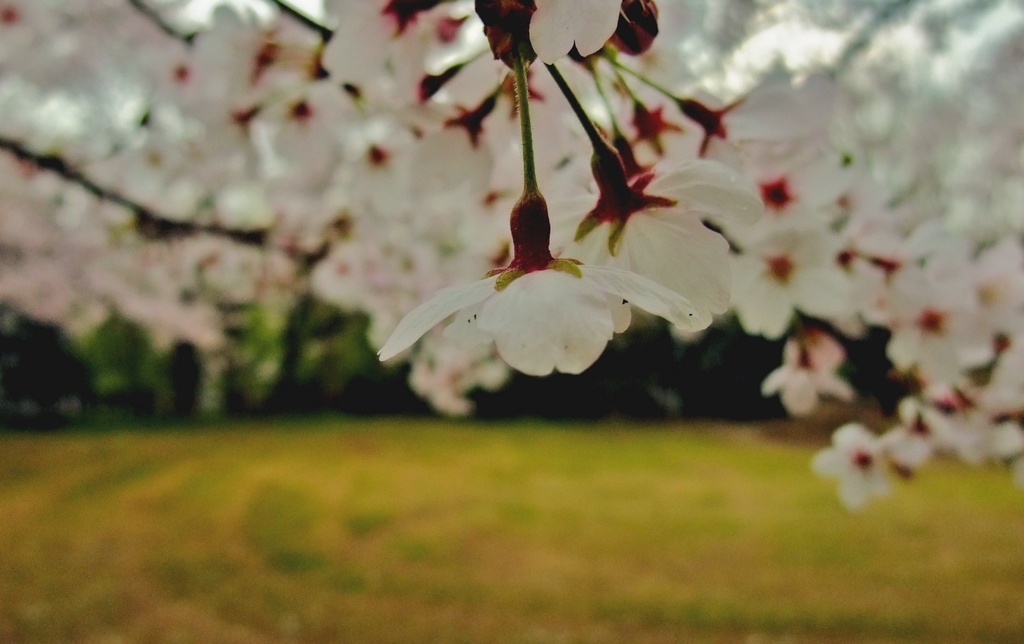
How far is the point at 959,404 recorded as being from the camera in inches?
44.2

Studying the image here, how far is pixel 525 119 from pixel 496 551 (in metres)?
4.83

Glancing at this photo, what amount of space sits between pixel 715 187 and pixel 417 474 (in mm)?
7273

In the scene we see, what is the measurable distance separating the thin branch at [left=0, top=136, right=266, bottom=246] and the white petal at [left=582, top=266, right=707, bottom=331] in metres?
1.33

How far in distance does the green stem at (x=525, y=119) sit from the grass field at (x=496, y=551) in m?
3.53

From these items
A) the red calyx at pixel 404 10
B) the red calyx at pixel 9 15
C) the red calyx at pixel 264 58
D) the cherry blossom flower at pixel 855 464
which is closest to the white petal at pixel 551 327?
the red calyx at pixel 404 10

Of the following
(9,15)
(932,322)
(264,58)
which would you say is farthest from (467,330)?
(9,15)

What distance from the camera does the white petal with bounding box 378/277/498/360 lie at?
29cm

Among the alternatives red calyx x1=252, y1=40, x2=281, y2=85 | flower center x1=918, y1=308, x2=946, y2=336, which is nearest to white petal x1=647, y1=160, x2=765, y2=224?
red calyx x1=252, y1=40, x2=281, y2=85

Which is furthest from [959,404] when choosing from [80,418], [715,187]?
[80,418]

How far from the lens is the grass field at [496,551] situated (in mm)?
3648

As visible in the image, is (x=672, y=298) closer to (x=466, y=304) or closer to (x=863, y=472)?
(x=466, y=304)

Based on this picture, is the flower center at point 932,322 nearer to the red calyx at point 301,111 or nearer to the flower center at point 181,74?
the red calyx at point 301,111

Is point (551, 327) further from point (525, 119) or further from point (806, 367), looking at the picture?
point (806, 367)

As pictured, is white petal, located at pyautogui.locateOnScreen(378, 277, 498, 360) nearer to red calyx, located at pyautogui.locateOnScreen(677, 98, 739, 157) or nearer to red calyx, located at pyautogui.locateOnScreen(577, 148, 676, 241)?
red calyx, located at pyautogui.locateOnScreen(577, 148, 676, 241)
